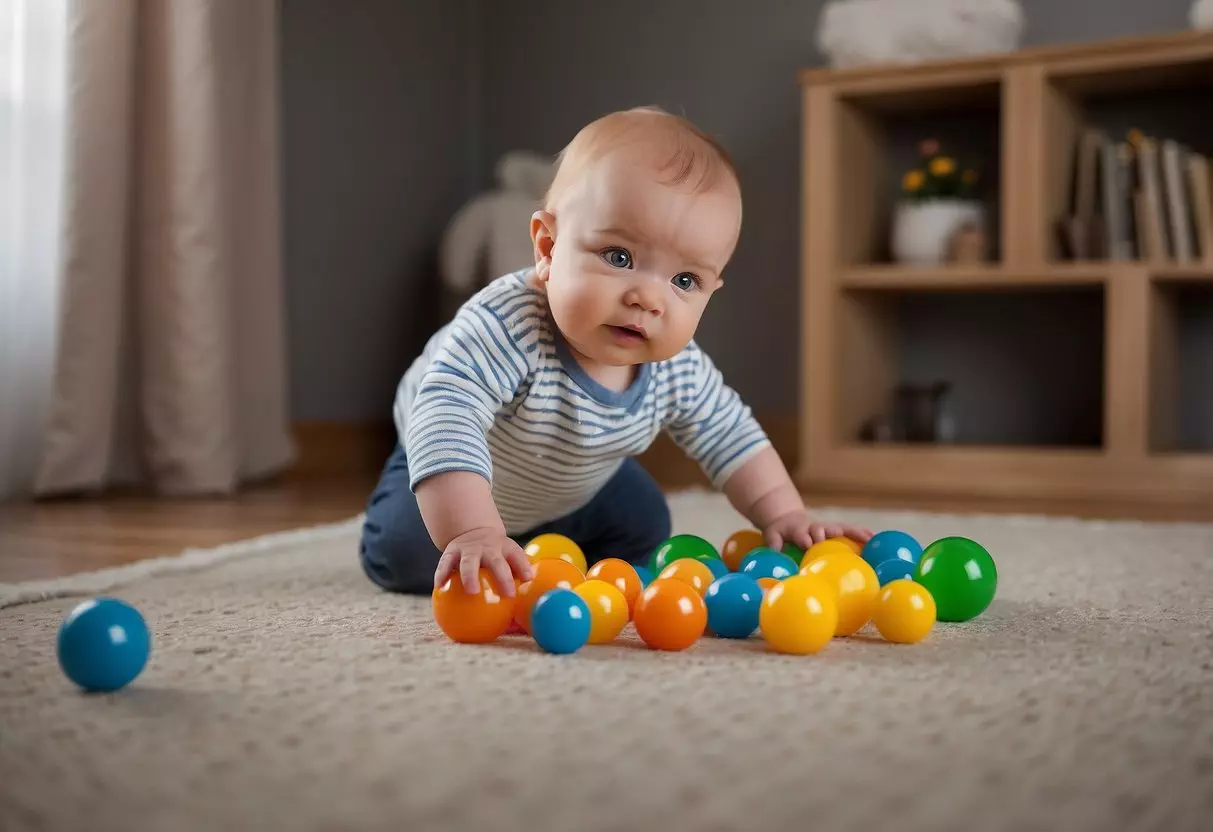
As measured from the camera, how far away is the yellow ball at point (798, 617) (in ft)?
2.64

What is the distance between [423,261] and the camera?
3.24m

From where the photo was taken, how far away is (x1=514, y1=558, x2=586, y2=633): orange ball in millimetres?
A: 860

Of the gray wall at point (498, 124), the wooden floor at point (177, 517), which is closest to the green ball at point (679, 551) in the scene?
the wooden floor at point (177, 517)

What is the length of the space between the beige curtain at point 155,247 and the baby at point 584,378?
1.09 meters

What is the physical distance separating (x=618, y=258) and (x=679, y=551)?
0.29 metres

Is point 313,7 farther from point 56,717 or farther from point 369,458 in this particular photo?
point 56,717

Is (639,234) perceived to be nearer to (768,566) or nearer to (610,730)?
(768,566)

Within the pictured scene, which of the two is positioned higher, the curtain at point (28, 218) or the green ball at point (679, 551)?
the curtain at point (28, 218)

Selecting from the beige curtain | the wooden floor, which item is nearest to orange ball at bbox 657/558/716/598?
the wooden floor

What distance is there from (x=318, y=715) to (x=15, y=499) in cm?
Result: 164

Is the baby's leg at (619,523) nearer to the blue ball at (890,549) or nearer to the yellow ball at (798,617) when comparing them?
the blue ball at (890,549)

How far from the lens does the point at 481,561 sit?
855 mm

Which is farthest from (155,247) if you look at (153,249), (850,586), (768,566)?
(850,586)

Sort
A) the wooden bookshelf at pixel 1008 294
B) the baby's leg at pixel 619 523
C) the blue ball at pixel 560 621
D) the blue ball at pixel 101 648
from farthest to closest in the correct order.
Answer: the wooden bookshelf at pixel 1008 294 → the baby's leg at pixel 619 523 → the blue ball at pixel 560 621 → the blue ball at pixel 101 648
